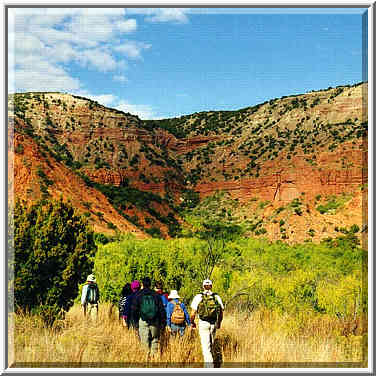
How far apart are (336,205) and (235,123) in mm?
40285

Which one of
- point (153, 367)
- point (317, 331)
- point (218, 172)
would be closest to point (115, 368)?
point (153, 367)

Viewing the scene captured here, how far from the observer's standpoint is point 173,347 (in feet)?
23.0

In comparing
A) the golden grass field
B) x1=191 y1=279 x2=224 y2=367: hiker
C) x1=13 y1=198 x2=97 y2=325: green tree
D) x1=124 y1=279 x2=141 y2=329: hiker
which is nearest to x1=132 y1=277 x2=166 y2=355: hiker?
the golden grass field

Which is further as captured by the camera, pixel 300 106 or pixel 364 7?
pixel 300 106

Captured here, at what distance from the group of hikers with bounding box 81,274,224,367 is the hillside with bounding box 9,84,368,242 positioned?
2584cm

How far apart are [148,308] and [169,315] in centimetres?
69

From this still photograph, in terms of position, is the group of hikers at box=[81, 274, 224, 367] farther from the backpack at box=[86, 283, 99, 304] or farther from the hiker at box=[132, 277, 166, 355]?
the backpack at box=[86, 283, 99, 304]

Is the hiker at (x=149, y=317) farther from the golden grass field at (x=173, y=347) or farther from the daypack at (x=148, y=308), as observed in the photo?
the golden grass field at (x=173, y=347)

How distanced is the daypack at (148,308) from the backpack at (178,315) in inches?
17.0

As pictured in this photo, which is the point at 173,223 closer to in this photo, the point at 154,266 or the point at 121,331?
the point at 154,266

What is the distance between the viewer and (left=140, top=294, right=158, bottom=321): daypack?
6727mm

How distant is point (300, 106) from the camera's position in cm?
7788

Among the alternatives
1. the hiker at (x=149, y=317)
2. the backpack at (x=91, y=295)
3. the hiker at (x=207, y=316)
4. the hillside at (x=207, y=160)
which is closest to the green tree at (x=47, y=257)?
the backpack at (x=91, y=295)

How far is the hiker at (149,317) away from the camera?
674cm
